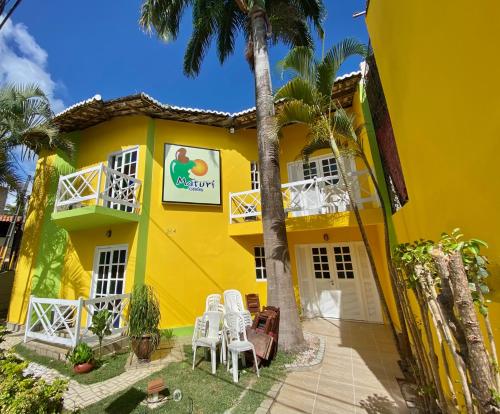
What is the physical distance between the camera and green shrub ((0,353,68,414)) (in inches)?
80.2

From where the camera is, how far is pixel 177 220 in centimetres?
838

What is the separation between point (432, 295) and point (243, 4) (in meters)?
9.18

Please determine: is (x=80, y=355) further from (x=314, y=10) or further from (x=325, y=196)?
(x=314, y=10)

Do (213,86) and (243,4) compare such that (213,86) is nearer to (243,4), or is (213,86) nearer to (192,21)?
(192,21)

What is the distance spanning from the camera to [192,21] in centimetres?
857

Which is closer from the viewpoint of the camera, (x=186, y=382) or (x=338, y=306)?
(x=186, y=382)

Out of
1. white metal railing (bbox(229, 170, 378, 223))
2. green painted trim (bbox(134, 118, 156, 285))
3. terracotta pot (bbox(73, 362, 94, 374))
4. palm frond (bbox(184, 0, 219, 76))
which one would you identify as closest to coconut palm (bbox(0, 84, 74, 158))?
green painted trim (bbox(134, 118, 156, 285))

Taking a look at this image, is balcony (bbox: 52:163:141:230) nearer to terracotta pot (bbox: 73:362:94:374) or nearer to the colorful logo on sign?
the colorful logo on sign

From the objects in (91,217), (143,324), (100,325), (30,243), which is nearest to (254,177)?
(91,217)

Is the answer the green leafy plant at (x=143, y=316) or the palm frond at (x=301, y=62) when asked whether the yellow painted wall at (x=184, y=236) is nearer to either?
the green leafy plant at (x=143, y=316)

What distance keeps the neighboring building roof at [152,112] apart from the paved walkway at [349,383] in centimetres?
778

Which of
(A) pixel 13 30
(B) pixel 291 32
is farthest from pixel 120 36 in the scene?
(B) pixel 291 32

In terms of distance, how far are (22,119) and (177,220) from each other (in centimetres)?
612

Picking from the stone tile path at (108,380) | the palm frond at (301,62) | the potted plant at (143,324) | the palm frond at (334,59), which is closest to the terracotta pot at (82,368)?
the stone tile path at (108,380)
